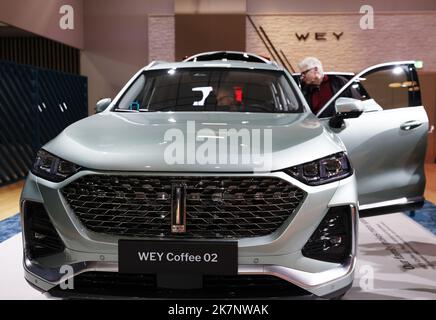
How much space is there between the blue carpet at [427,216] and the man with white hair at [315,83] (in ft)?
3.99

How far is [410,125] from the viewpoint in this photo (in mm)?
2578

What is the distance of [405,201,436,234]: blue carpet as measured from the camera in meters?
3.63

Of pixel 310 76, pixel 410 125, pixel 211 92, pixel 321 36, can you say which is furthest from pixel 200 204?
pixel 321 36

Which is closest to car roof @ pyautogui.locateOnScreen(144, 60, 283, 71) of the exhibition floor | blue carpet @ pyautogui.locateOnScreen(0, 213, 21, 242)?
the exhibition floor

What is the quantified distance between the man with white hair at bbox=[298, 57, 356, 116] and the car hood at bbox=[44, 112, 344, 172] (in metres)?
1.39

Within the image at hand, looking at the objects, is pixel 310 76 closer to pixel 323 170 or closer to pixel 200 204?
pixel 323 170

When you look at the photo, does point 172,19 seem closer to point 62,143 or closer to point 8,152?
point 8,152

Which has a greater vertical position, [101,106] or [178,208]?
[101,106]

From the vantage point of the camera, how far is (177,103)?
2330 millimetres

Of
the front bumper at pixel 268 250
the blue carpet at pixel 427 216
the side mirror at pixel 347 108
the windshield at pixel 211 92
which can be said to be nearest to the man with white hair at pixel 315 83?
the windshield at pixel 211 92

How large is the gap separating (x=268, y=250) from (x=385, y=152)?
1333mm

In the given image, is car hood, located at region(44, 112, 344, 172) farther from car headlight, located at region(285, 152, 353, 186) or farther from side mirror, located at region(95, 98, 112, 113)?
side mirror, located at region(95, 98, 112, 113)

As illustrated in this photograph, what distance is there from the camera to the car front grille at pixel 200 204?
147 cm

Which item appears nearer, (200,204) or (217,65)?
(200,204)
